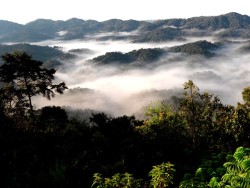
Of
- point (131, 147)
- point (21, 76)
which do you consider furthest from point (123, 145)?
point (21, 76)

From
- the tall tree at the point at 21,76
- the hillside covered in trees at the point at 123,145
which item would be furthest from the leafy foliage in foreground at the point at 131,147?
the tall tree at the point at 21,76

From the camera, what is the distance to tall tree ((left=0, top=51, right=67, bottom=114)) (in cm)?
3688

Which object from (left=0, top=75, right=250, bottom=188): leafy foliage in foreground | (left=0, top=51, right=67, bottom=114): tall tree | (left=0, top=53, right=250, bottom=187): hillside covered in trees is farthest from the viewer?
(left=0, top=51, right=67, bottom=114): tall tree

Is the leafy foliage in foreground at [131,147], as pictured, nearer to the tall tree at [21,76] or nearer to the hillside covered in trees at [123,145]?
the hillside covered in trees at [123,145]

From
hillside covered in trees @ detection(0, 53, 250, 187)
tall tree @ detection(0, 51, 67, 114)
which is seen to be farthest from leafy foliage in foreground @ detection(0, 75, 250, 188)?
tall tree @ detection(0, 51, 67, 114)

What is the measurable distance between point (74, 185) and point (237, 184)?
1122 cm

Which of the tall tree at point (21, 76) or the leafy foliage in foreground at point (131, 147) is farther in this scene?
the tall tree at point (21, 76)

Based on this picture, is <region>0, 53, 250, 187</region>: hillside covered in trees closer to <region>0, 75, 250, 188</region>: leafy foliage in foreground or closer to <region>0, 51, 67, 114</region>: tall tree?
<region>0, 75, 250, 188</region>: leafy foliage in foreground

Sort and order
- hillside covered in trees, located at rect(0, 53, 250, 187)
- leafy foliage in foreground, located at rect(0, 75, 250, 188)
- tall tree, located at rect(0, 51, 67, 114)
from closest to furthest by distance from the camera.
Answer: leafy foliage in foreground, located at rect(0, 75, 250, 188)
hillside covered in trees, located at rect(0, 53, 250, 187)
tall tree, located at rect(0, 51, 67, 114)

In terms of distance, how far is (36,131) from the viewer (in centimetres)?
2698

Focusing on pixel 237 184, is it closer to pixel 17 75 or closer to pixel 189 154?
pixel 189 154

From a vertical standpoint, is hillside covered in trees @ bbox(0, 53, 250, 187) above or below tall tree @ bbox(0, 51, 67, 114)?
below

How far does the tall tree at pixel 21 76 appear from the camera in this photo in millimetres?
36875

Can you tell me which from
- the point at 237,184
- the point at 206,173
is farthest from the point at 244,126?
the point at 237,184
